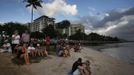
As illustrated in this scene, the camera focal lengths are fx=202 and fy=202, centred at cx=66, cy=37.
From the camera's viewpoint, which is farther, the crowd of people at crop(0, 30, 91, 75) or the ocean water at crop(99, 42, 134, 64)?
the ocean water at crop(99, 42, 134, 64)

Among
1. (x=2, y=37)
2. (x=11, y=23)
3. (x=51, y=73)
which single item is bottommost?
(x=51, y=73)

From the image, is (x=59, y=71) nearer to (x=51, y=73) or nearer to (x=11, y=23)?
(x=51, y=73)

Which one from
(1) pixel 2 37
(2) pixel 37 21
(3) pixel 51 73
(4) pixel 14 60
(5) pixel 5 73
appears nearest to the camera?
(5) pixel 5 73

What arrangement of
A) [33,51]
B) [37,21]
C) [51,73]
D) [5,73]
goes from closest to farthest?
[5,73] < [51,73] < [33,51] < [37,21]

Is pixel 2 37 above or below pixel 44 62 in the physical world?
above

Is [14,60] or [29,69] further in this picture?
[14,60]

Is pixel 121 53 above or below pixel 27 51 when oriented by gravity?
below

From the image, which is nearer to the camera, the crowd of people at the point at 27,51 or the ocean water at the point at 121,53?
the crowd of people at the point at 27,51

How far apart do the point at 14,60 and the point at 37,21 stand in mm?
153598

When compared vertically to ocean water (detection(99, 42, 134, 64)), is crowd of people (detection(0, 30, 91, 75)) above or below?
above

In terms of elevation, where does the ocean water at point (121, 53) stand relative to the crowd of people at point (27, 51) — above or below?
below

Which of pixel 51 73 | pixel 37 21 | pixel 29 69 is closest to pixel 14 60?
pixel 29 69

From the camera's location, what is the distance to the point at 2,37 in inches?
789

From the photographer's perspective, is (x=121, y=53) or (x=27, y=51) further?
(x=121, y=53)
